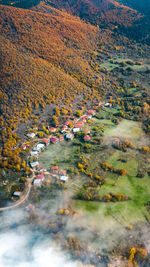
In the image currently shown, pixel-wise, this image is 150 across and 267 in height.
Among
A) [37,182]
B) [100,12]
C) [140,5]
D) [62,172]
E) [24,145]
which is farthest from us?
[140,5]

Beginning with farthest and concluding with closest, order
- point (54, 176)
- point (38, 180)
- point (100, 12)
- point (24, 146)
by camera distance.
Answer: point (100, 12) → point (24, 146) → point (54, 176) → point (38, 180)

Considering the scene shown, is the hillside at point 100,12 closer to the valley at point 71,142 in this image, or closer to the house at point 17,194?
the valley at point 71,142

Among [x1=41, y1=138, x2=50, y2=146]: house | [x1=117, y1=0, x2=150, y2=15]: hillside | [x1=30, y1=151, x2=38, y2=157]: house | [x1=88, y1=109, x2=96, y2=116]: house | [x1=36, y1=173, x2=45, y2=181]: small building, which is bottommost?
[x1=36, y1=173, x2=45, y2=181]: small building

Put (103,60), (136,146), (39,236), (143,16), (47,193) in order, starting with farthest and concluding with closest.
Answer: (143,16) → (103,60) → (136,146) → (47,193) → (39,236)

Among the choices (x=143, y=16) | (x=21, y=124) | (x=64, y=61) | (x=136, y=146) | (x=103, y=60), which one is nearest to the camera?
(x=136, y=146)

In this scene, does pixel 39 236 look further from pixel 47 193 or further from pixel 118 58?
pixel 118 58

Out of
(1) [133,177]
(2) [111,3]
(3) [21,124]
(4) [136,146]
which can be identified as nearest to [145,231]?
(1) [133,177]

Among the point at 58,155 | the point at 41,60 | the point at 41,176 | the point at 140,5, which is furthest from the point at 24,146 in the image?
the point at 140,5

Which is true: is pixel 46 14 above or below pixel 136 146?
above

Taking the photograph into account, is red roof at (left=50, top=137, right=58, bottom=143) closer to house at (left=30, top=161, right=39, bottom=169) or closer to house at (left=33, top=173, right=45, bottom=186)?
house at (left=30, top=161, right=39, bottom=169)

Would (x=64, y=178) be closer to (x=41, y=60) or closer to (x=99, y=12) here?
(x=41, y=60)

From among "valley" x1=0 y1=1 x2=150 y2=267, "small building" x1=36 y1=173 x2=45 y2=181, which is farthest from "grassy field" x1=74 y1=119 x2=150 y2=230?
"small building" x1=36 y1=173 x2=45 y2=181
